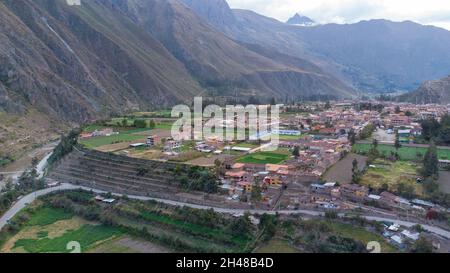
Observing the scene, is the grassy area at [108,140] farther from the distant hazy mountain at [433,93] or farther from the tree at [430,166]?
the distant hazy mountain at [433,93]

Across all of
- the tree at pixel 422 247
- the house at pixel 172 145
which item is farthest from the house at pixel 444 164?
the house at pixel 172 145

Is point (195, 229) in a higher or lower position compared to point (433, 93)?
lower

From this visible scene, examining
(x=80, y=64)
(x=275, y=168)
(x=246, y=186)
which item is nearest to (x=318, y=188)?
(x=275, y=168)

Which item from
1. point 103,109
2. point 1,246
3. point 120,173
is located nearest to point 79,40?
point 103,109

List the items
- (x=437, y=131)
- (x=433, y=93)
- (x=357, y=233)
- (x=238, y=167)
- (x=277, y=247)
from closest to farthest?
(x=277, y=247)
(x=357, y=233)
(x=238, y=167)
(x=437, y=131)
(x=433, y=93)

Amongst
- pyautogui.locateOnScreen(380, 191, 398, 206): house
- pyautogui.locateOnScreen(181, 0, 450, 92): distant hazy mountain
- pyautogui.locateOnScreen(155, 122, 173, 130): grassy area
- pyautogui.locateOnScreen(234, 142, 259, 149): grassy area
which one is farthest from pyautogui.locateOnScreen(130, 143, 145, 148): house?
pyautogui.locateOnScreen(181, 0, 450, 92): distant hazy mountain

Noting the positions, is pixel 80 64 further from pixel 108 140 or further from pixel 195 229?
pixel 195 229

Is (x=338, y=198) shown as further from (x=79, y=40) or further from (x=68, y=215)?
(x=79, y=40)
